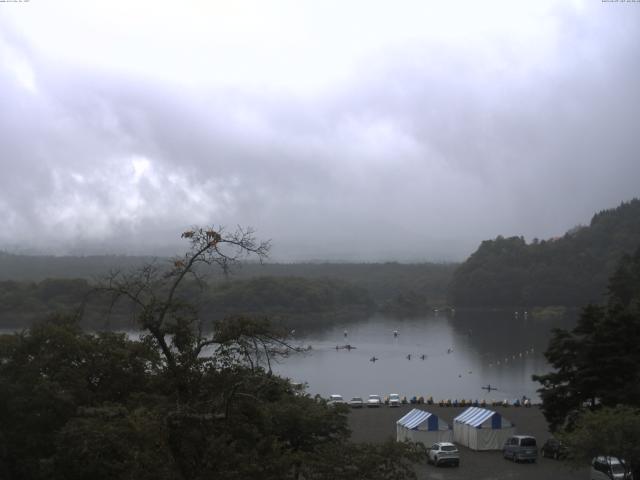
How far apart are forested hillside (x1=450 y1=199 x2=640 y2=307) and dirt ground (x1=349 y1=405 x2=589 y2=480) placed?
51572 millimetres

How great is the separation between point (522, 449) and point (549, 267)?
61.3m

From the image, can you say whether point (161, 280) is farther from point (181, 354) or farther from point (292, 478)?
point (292, 478)

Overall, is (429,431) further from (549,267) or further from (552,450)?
(549,267)

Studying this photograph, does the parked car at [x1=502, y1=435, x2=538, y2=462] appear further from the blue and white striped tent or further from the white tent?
the blue and white striped tent

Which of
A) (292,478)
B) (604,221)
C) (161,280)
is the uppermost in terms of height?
(604,221)

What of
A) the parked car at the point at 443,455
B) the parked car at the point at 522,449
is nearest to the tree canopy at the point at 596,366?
the parked car at the point at 522,449

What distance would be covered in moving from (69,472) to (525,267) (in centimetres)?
7185

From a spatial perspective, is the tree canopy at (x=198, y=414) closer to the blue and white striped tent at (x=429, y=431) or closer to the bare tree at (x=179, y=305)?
the bare tree at (x=179, y=305)

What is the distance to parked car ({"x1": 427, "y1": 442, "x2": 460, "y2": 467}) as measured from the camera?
13.0 meters

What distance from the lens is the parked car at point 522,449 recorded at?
13.4 m

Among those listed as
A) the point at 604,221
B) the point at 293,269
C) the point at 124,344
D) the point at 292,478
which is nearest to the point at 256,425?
the point at 292,478

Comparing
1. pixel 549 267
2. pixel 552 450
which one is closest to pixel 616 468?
pixel 552 450

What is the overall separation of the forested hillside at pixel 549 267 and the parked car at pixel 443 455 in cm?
5735

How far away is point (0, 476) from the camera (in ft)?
24.4
